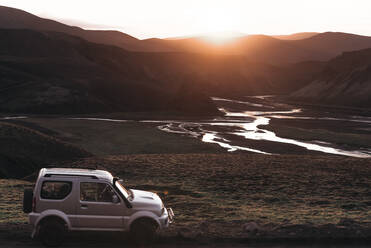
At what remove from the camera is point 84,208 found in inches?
502

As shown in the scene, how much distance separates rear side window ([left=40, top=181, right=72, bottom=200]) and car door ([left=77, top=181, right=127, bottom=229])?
16.2 inches

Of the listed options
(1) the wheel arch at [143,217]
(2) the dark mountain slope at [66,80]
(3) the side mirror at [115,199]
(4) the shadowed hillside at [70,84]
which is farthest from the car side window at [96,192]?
(2) the dark mountain slope at [66,80]

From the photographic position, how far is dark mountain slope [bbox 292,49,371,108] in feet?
519

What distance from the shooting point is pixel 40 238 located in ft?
41.6

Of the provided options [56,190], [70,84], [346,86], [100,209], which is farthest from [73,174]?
[346,86]

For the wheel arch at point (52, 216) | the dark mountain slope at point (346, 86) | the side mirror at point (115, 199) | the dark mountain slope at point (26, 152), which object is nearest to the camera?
the wheel arch at point (52, 216)

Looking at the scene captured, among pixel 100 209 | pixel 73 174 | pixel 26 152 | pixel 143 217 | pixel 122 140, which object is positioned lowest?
pixel 122 140

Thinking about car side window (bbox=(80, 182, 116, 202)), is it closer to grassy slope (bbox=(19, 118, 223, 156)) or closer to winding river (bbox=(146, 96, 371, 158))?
grassy slope (bbox=(19, 118, 223, 156))

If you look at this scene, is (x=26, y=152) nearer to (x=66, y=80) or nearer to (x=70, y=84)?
(x=70, y=84)

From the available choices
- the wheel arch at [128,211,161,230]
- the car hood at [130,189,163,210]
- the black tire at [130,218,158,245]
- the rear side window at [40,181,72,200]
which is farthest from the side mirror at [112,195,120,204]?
the rear side window at [40,181,72,200]

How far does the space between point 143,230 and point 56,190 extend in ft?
9.34

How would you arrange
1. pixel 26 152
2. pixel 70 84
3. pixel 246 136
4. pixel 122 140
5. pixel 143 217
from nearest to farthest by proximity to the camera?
1. pixel 143 217
2. pixel 26 152
3. pixel 122 140
4. pixel 246 136
5. pixel 70 84

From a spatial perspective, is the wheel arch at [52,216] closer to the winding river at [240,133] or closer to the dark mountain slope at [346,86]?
the winding river at [240,133]

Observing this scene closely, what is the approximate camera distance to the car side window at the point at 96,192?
1280cm
